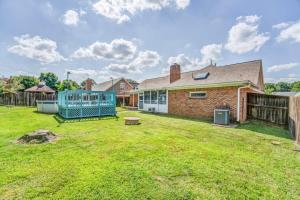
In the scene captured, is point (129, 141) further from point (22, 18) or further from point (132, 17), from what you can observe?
point (22, 18)

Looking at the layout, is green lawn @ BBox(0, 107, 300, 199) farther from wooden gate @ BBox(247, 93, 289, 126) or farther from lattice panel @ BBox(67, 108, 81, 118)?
lattice panel @ BBox(67, 108, 81, 118)

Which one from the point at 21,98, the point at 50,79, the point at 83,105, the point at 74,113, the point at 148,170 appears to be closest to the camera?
the point at 148,170

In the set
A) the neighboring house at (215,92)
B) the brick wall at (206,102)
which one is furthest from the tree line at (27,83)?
the brick wall at (206,102)

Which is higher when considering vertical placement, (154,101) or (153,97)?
(153,97)

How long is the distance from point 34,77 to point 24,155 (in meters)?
50.6

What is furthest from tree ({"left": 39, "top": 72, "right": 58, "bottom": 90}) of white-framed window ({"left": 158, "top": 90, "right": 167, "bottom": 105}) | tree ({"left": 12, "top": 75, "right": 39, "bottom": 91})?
white-framed window ({"left": 158, "top": 90, "right": 167, "bottom": 105})

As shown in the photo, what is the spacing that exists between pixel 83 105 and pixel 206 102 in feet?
30.4

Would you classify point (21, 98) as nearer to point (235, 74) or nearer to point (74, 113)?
point (74, 113)

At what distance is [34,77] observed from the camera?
4616 centimetres

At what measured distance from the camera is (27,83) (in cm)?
4328

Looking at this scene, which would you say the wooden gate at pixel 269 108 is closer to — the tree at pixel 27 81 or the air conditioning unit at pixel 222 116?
the air conditioning unit at pixel 222 116

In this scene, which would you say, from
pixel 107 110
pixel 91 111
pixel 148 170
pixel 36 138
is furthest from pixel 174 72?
pixel 148 170

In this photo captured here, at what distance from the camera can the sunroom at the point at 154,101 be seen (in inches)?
658

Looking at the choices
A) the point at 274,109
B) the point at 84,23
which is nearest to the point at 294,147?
the point at 274,109
